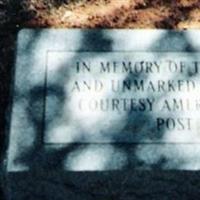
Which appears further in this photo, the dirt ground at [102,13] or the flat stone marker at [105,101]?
the dirt ground at [102,13]

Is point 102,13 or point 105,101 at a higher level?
point 102,13

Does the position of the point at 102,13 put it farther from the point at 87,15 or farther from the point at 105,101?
the point at 105,101

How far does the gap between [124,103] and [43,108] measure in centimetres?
37

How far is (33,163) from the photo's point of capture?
222cm

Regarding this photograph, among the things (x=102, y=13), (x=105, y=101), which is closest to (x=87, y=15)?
(x=102, y=13)

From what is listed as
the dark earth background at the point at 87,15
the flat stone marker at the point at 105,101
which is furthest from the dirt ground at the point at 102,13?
the flat stone marker at the point at 105,101

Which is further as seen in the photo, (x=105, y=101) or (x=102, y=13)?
(x=102, y=13)

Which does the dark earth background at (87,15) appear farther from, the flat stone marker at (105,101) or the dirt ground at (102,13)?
the flat stone marker at (105,101)

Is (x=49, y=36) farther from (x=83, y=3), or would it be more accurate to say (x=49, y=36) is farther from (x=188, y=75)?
(x=83, y=3)

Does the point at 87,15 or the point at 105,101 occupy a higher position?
the point at 87,15

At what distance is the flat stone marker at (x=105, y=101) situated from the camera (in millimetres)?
2236

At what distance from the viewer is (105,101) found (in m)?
2.37

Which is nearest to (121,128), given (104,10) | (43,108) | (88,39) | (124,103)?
(124,103)

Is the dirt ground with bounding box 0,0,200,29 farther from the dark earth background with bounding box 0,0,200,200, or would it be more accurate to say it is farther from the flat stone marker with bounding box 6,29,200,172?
the flat stone marker with bounding box 6,29,200,172
